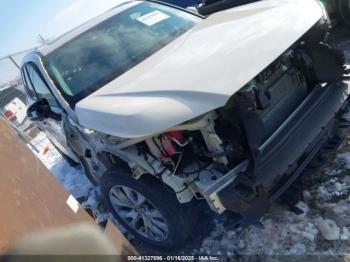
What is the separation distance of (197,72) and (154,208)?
1204 mm

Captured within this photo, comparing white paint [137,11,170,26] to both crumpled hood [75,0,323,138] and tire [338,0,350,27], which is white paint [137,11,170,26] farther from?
tire [338,0,350,27]

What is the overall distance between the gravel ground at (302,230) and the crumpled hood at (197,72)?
3.43 ft

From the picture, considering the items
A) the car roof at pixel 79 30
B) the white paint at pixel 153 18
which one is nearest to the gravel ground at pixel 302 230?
the white paint at pixel 153 18

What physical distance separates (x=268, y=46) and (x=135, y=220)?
6.26 ft

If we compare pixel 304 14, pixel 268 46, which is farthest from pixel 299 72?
pixel 268 46

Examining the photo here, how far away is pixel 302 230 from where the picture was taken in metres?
2.91

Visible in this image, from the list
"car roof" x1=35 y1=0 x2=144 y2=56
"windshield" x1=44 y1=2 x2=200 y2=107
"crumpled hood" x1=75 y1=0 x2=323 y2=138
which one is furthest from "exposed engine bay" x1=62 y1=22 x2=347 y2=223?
"car roof" x1=35 y1=0 x2=144 y2=56

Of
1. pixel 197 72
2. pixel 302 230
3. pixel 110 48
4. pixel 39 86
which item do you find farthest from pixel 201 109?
pixel 39 86

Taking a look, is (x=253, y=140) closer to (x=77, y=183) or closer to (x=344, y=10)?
(x=77, y=183)

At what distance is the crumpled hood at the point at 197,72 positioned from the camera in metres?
2.31

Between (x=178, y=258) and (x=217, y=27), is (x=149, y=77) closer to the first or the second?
(x=217, y=27)

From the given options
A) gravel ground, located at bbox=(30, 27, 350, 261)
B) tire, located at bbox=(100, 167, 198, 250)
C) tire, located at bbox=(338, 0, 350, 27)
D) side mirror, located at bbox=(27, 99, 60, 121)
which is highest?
side mirror, located at bbox=(27, 99, 60, 121)

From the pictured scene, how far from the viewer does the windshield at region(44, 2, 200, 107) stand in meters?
3.57

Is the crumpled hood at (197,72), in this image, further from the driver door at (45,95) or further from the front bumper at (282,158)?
the driver door at (45,95)
